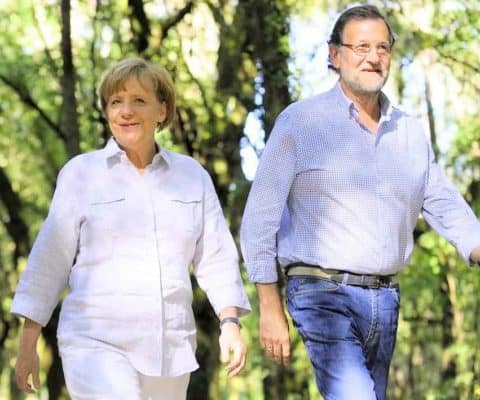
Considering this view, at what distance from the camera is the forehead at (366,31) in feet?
17.3

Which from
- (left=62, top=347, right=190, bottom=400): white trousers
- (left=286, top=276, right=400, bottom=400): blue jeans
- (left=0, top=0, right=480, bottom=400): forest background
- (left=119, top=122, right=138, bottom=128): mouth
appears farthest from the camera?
(left=0, top=0, right=480, bottom=400): forest background

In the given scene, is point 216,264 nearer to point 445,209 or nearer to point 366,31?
point 445,209

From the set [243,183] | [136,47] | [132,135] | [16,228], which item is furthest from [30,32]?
[132,135]

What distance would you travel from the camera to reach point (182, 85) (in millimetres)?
14070

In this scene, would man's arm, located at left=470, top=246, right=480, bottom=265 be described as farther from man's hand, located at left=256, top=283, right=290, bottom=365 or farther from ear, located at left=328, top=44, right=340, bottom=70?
ear, located at left=328, top=44, right=340, bottom=70

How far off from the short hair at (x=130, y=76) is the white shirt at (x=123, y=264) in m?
0.22

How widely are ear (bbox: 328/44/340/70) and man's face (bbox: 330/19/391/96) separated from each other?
53 millimetres

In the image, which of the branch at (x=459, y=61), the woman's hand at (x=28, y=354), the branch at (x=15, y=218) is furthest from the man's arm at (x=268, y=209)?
the branch at (x=15, y=218)

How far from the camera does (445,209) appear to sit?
5426 mm

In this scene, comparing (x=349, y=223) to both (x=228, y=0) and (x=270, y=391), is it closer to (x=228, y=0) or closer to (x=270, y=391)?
(x=228, y=0)

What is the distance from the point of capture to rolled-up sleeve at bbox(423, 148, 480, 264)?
17.6 ft

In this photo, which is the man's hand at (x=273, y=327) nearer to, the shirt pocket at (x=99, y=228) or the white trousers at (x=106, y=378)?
the white trousers at (x=106, y=378)

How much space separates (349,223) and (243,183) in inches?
331

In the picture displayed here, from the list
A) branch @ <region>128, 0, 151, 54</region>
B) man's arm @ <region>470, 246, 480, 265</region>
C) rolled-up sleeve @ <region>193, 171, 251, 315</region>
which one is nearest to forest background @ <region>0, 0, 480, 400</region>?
branch @ <region>128, 0, 151, 54</region>
